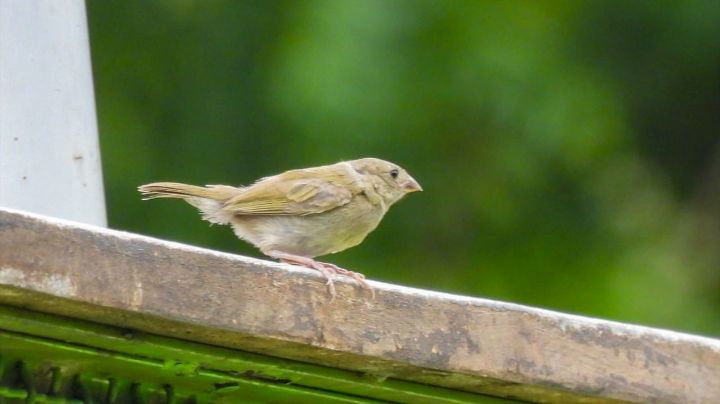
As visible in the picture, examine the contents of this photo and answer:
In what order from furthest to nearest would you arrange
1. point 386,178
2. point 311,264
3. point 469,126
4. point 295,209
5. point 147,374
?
point 469,126 → point 386,178 → point 295,209 → point 311,264 → point 147,374

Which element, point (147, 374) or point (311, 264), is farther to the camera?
point (311, 264)

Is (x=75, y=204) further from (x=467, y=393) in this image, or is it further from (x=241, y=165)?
(x=241, y=165)

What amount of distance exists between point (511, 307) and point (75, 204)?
3.75 ft

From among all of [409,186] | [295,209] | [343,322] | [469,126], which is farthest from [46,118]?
[469,126]

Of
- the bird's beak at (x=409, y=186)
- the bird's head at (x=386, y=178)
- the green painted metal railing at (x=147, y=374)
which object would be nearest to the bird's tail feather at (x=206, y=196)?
the bird's head at (x=386, y=178)

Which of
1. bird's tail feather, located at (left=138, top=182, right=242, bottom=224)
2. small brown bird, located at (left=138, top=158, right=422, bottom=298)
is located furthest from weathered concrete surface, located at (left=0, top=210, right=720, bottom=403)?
bird's tail feather, located at (left=138, top=182, right=242, bottom=224)

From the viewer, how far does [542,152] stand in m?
10.2

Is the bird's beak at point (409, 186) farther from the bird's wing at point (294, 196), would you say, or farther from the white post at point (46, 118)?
A: the white post at point (46, 118)

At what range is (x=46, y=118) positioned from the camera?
4.11m

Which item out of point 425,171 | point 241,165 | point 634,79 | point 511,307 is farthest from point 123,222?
point 511,307

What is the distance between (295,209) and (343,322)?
2.04 m

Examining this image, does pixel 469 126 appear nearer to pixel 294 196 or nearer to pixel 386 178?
pixel 386 178

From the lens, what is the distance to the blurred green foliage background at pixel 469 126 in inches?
370

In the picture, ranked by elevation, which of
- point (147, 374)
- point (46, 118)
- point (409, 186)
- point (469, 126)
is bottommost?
point (469, 126)
